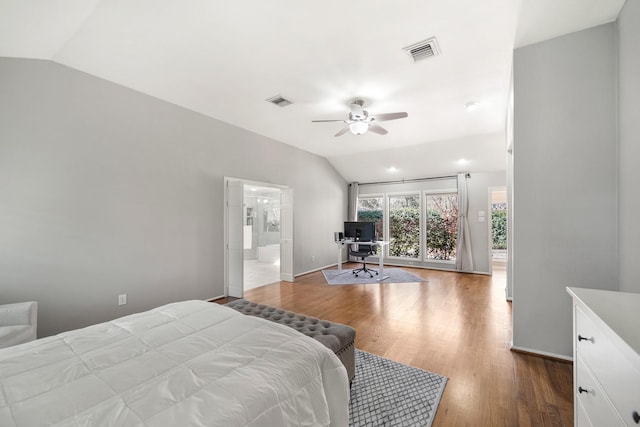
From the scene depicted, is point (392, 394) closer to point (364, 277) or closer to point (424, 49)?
point (424, 49)

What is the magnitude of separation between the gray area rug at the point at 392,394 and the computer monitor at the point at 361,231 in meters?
3.78

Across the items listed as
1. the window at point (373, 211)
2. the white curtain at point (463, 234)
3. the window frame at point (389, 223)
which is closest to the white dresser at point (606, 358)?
the white curtain at point (463, 234)

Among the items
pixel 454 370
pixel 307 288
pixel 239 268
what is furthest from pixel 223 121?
pixel 454 370

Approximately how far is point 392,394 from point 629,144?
103 inches

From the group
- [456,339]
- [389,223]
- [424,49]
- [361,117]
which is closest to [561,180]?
[424,49]

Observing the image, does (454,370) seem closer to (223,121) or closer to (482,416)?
(482,416)

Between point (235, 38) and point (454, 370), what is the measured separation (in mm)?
3573

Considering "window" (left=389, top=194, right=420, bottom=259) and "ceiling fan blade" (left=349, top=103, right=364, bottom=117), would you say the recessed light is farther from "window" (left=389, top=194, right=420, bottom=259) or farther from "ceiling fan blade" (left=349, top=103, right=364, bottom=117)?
"window" (left=389, top=194, right=420, bottom=259)

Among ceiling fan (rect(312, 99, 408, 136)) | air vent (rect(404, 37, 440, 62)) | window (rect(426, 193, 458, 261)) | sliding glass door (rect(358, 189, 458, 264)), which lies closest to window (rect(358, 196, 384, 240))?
sliding glass door (rect(358, 189, 458, 264))

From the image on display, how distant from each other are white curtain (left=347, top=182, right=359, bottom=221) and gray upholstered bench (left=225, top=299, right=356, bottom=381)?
583 centimetres

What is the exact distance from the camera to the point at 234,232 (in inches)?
178

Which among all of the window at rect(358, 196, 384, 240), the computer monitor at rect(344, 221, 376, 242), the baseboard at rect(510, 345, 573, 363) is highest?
the window at rect(358, 196, 384, 240)

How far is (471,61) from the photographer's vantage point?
2.73 m

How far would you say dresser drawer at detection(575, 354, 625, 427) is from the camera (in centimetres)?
99
